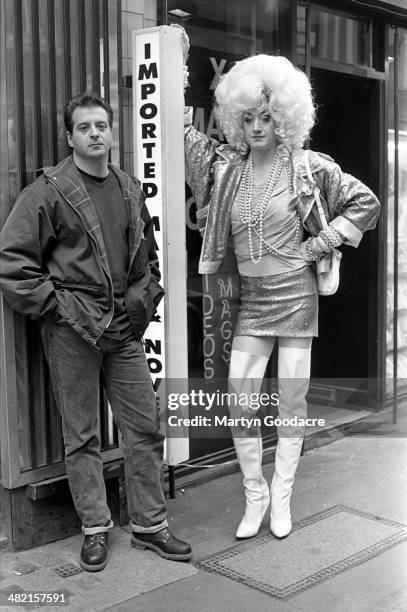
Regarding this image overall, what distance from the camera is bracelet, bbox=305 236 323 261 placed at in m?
4.12

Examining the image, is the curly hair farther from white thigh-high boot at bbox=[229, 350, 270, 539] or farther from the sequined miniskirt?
white thigh-high boot at bbox=[229, 350, 270, 539]

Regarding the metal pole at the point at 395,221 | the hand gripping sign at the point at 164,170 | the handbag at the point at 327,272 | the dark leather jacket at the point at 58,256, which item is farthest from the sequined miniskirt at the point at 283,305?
the metal pole at the point at 395,221

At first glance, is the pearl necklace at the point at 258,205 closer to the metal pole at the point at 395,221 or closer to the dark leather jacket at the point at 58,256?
the dark leather jacket at the point at 58,256

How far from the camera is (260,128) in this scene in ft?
13.3

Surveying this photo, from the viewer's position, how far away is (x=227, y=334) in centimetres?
518

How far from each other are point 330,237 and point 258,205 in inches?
14.8

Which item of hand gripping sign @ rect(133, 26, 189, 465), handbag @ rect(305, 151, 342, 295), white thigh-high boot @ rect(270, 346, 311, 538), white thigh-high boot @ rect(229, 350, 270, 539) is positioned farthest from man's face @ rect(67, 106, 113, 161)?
white thigh-high boot @ rect(270, 346, 311, 538)

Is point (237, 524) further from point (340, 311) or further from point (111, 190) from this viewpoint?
point (340, 311)

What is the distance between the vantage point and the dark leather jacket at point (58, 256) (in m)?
3.50

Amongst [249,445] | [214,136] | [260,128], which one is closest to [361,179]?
[214,136]

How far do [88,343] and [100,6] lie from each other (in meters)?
1.61

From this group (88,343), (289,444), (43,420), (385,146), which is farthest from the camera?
(385,146)

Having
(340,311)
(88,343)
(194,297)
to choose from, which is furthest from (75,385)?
(340,311)

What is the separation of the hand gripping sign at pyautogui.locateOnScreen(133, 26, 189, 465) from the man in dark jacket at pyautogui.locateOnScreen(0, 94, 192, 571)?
19 cm
